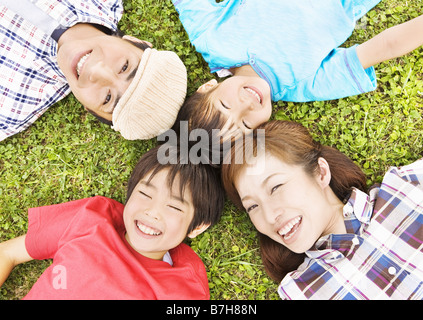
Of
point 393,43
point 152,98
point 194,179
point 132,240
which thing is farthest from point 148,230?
point 393,43

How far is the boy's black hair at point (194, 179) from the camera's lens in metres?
2.51

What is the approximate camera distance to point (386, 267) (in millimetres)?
2330

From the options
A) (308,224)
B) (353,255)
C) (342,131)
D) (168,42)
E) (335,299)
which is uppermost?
(168,42)

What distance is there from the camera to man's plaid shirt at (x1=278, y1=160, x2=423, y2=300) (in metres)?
2.29

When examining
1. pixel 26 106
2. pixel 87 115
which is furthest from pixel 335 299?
pixel 26 106

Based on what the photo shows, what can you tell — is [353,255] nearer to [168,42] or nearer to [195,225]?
[195,225]

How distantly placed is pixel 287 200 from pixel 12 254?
2207mm

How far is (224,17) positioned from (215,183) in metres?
1.36

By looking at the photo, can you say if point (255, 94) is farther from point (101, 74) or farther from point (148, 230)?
point (148, 230)

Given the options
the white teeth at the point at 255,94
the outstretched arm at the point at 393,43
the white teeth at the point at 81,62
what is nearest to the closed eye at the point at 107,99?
the white teeth at the point at 81,62

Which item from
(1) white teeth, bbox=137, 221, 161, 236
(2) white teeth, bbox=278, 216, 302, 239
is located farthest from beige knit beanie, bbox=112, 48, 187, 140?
(2) white teeth, bbox=278, 216, 302, 239

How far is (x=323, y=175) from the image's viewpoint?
2459 mm

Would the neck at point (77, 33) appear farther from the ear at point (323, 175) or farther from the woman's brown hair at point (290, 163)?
the ear at point (323, 175)

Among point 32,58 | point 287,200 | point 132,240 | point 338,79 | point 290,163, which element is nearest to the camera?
point 287,200
